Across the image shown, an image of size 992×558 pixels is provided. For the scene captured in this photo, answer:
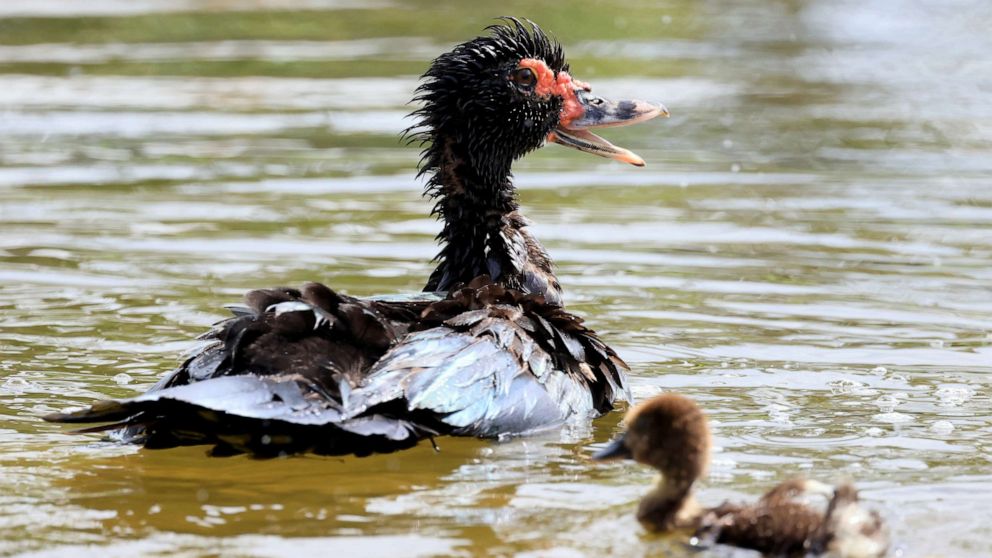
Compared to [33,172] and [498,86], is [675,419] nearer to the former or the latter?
[498,86]

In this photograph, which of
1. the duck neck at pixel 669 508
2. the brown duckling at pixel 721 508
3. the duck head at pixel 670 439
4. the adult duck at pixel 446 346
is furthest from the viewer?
the adult duck at pixel 446 346

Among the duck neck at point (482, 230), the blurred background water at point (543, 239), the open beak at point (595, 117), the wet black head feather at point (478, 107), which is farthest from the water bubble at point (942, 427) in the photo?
the wet black head feather at point (478, 107)

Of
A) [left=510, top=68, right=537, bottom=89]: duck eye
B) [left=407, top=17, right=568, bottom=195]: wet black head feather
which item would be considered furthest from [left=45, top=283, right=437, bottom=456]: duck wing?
[left=510, top=68, right=537, bottom=89]: duck eye

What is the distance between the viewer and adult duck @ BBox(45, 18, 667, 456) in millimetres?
5902

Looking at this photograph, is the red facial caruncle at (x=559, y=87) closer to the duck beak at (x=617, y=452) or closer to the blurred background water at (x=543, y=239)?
the blurred background water at (x=543, y=239)

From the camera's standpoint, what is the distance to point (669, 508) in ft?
17.7

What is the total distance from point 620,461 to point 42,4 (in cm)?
1571

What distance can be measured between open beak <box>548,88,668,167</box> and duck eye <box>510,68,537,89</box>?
35 cm

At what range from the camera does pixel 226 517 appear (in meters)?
5.62

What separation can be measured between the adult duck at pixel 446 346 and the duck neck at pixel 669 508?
100cm

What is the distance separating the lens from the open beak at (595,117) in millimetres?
8258

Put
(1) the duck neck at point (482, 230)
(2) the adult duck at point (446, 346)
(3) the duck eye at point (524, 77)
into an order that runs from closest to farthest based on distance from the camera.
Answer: (2) the adult duck at point (446, 346), (1) the duck neck at point (482, 230), (3) the duck eye at point (524, 77)

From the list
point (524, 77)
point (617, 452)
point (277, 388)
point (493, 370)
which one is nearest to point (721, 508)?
point (617, 452)

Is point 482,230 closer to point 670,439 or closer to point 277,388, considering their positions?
point 277,388
